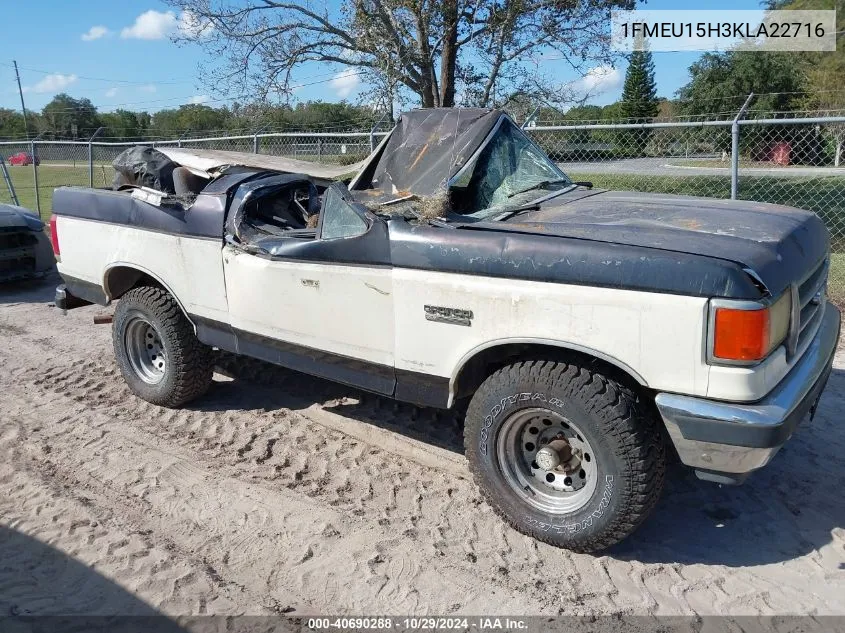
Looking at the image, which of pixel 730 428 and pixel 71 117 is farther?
pixel 71 117

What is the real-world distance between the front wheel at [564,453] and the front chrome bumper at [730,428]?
0.62 ft

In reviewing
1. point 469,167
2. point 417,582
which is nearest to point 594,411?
point 417,582

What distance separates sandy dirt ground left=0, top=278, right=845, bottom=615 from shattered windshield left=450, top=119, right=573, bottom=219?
147 centimetres

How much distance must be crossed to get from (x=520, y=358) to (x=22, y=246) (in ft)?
24.5

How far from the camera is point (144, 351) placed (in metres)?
5.07

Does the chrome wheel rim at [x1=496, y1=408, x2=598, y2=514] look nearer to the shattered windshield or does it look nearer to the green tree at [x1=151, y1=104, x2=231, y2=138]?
the shattered windshield

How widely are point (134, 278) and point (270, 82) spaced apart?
1049cm

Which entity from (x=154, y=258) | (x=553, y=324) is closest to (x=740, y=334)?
(x=553, y=324)

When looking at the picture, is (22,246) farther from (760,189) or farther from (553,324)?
(760,189)

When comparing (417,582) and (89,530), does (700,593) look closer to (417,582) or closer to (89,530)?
(417,582)

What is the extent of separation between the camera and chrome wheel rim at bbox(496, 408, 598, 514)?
3.08 meters

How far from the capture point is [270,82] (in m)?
14.3

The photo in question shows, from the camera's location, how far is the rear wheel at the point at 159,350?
465 cm

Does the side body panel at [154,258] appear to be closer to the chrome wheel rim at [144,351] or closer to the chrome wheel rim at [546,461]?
the chrome wheel rim at [144,351]
